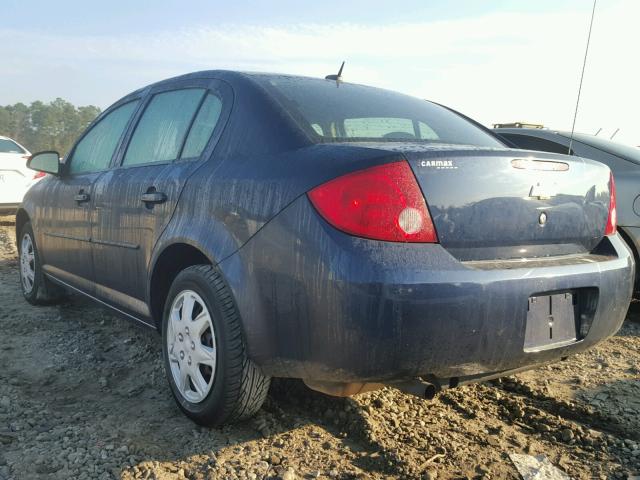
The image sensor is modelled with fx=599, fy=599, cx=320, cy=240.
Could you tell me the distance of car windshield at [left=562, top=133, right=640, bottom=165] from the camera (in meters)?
4.69

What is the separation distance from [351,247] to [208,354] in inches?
35.9

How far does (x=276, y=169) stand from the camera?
2.24 meters

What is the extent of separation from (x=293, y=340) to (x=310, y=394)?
0.95 metres

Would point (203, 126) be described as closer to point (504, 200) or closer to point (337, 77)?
point (337, 77)

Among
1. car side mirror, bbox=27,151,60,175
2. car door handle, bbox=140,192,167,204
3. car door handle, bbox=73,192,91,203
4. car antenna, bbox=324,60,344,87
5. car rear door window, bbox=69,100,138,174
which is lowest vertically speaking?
car door handle, bbox=73,192,91,203

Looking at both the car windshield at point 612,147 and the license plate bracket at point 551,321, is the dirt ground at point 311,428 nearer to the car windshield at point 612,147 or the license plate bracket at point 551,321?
the license plate bracket at point 551,321

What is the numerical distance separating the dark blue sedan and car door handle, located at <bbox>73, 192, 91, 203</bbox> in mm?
598

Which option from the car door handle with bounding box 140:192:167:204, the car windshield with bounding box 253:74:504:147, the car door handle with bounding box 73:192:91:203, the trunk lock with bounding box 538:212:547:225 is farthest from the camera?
the car door handle with bounding box 73:192:91:203

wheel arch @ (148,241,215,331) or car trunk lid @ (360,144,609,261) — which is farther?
wheel arch @ (148,241,215,331)

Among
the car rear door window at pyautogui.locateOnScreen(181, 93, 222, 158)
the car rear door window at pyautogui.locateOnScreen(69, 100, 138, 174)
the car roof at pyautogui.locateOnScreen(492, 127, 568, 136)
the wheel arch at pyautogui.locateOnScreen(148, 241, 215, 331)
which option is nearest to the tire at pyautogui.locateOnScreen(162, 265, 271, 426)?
the wheel arch at pyautogui.locateOnScreen(148, 241, 215, 331)

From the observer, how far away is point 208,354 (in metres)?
2.49

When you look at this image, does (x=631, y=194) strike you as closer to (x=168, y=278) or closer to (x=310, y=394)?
(x=310, y=394)

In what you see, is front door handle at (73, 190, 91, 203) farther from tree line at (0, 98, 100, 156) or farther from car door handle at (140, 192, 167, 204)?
tree line at (0, 98, 100, 156)

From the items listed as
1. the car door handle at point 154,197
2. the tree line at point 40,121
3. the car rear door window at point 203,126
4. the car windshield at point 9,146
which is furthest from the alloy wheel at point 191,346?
the tree line at point 40,121
